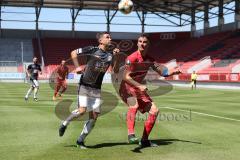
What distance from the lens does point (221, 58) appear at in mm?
51125

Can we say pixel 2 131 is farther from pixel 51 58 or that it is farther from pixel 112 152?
pixel 51 58

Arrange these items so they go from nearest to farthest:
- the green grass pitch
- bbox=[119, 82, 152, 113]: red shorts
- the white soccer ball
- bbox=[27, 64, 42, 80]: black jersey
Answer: the green grass pitch → bbox=[119, 82, 152, 113]: red shorts → the white soccer ball → bbox=[27, 64, 42, 80]: black jersey

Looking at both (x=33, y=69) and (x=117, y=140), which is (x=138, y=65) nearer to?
(x=117, y=140)

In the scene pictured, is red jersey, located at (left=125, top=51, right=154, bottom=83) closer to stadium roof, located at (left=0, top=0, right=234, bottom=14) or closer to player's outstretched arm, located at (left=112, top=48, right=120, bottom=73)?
player's outstretched arm, located at (left=112, top=48, right=120, bottom=73)

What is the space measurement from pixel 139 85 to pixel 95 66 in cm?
100

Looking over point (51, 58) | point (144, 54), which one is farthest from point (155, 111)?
point (51, 58)

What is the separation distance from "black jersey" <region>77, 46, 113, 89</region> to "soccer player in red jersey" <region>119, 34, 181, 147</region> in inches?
20.2

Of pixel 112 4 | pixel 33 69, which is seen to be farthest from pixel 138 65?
pixel 112 4

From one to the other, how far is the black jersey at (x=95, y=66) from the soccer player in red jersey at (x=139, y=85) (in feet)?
1.68

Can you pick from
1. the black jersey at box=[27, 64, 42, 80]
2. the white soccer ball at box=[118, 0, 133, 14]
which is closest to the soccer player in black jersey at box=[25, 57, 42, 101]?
the black jersey at box=[27, 64, 42, 80]

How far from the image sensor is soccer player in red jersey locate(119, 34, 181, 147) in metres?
8.58

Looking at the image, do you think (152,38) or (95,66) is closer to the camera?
(95,66)

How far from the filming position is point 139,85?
8477 millimetres

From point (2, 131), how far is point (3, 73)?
49.4 metres
